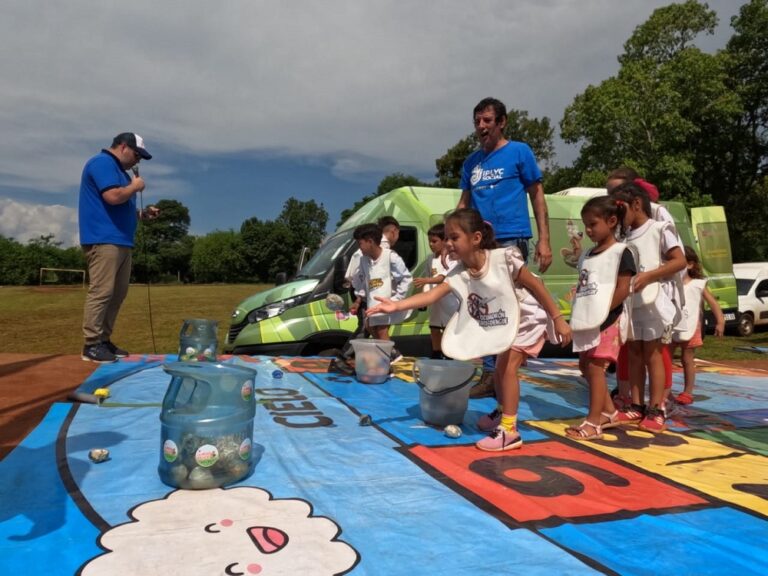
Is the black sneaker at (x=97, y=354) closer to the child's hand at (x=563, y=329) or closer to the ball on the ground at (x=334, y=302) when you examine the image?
the ball on the ground at (x=334, y=302)

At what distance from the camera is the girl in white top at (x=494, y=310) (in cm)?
292

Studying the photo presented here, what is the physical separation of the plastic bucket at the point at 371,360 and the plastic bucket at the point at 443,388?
137cm

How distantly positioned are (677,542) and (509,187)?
2.86m

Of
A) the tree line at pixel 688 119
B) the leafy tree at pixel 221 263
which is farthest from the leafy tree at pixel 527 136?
the leafy tree at pixel 221 263

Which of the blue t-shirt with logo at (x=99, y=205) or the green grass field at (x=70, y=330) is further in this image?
the green grass field at (x=70, y=330)

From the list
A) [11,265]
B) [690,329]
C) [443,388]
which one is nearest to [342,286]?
[443,388]

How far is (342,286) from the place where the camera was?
6078 millimetres

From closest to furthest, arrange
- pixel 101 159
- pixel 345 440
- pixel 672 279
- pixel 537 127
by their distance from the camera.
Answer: pixel 345 440 → pixel 672 279 → pixel 101 159 → pixel 537 127

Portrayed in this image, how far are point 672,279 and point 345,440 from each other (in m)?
2.62

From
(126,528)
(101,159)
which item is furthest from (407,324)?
(126,528)

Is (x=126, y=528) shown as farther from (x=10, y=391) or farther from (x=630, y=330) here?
(x=630, y=330)

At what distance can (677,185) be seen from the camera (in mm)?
21812

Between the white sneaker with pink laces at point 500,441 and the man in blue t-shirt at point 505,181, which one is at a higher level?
the man in blue t-shirt at point 505,181

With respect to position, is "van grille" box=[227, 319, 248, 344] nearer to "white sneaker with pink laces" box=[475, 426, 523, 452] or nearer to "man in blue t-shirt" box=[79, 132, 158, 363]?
"man in blue t-shirt" box=[79, 132, 158, 363]
